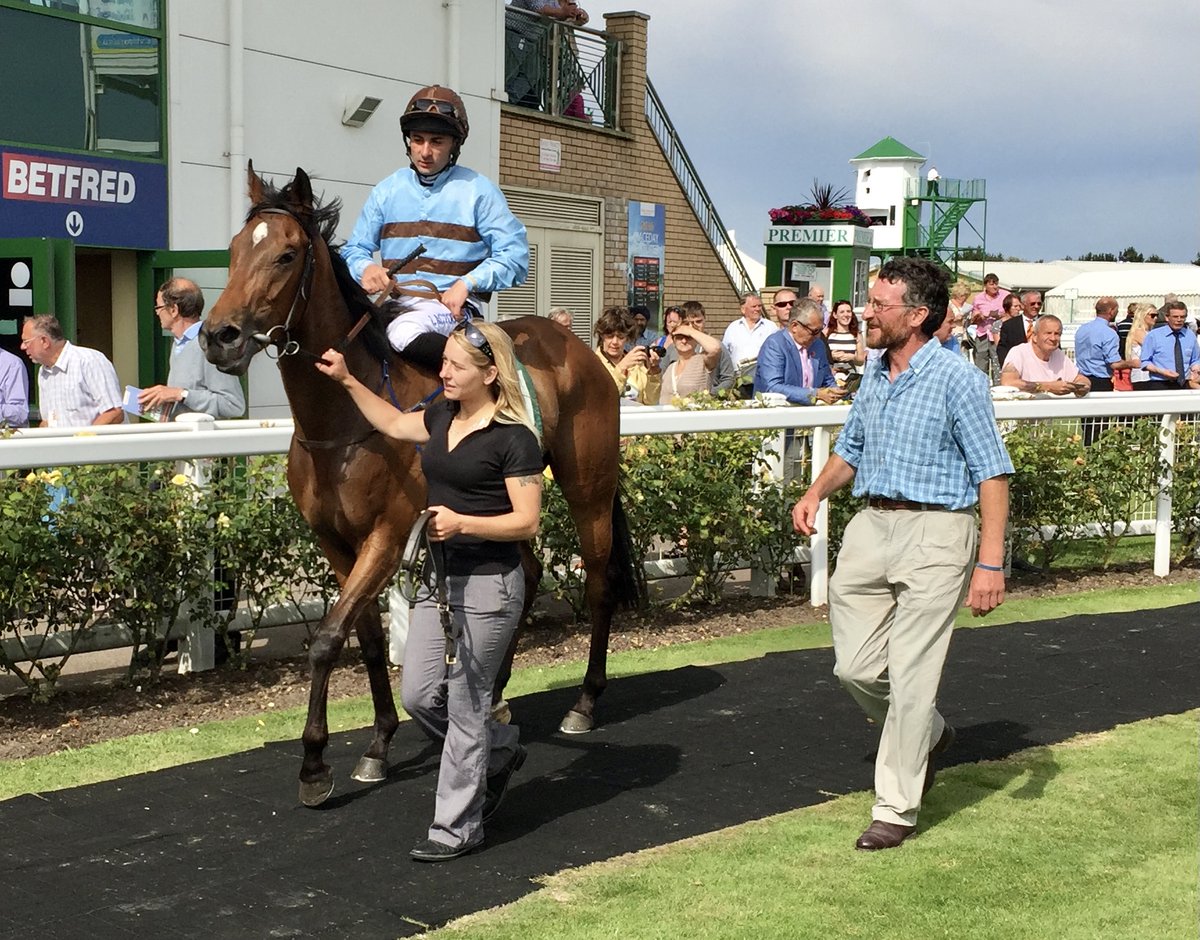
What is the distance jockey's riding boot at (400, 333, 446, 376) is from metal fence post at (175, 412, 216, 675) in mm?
1461

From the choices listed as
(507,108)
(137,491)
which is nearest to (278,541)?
(137,491)

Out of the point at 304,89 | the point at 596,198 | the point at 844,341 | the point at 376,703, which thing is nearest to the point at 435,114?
the point at 376,703

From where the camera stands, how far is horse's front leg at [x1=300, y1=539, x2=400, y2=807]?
192 inches

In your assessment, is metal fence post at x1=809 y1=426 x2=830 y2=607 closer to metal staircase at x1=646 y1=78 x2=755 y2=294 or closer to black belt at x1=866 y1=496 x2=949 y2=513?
black belt at x1=866 y1=496 x2=949 y2=513

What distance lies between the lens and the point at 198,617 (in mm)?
6453

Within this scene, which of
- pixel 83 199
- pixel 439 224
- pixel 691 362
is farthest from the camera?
pixel 83 199

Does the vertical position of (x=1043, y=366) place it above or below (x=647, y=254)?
below

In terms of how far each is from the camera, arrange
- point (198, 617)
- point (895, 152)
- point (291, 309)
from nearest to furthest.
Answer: point (291, 309), point (198, 617), point (895, 152)

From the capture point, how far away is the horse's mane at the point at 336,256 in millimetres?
5012

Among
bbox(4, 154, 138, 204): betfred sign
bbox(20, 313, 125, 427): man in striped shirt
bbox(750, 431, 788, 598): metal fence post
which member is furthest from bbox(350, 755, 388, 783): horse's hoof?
bbox(4, 154, 138, 204): betfred sign

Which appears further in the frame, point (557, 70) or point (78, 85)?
point (557, 70)

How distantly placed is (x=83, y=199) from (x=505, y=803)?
858 centimetres

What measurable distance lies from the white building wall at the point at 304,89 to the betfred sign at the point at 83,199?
7.9 inches

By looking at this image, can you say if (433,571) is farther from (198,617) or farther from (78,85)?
(78,85)
